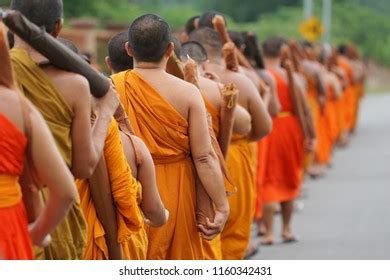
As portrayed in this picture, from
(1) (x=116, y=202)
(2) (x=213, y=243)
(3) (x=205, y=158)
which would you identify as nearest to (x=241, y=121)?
(2) (x=213, y=243)

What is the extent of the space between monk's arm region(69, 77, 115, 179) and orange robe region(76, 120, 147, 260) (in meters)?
0.34

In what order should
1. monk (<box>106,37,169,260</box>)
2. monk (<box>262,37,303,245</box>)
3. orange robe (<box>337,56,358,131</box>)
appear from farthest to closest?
1. orange robe (<box>337,56,358,131</box>)
2. monk (<box>262,37,303,245</box>)
3. monk (<box>106,37,169,260</box>)

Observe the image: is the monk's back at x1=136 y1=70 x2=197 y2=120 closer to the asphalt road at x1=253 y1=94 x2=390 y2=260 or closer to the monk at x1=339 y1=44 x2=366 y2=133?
the asphalt road at x1=253 y1=94 x2=390 y2=260

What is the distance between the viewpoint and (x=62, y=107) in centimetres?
577

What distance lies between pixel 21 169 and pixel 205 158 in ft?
8.12

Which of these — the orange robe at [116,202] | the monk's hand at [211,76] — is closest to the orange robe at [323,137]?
the monk's hand at [211,76]

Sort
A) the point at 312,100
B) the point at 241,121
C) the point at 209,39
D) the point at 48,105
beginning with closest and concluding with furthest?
the point at 48,105, the point at 241,121, the point at 209,39, the point at 312,100

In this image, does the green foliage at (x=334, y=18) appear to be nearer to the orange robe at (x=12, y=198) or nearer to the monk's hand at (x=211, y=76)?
the monk's hand at (x=211, y=76)

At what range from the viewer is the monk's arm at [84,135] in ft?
19.1

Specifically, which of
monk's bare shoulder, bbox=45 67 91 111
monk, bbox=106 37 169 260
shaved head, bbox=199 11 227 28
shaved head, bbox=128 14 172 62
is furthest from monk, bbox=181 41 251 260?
monk's bare shoulder, bbox=45 67 91 111

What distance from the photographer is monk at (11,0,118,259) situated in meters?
5.72

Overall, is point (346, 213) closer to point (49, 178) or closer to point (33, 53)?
point (33, 53)

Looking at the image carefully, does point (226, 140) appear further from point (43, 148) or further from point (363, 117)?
point (363, 117)

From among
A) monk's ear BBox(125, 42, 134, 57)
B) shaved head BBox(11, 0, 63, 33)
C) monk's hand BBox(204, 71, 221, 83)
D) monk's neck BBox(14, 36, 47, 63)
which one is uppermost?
shaved head BBox(11, 0, 63, 33)
